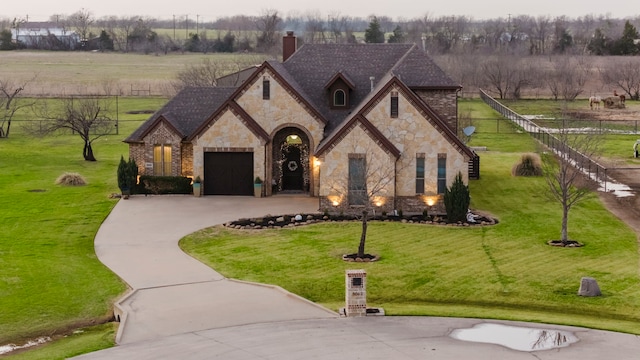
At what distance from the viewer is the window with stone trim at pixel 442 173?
42.5m

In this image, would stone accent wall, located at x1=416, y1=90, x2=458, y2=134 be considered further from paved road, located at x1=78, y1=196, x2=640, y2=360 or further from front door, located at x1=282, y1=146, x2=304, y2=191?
paved road, located at x1=78, y1=196, x2=640, y2=360

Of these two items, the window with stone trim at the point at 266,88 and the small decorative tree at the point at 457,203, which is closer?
the small decorative tree at the point at 457,203

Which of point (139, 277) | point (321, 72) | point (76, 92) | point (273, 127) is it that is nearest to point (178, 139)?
point (273, 127)

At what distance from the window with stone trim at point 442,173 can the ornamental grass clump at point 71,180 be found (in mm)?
19396

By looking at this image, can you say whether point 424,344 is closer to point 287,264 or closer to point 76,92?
point 287,264

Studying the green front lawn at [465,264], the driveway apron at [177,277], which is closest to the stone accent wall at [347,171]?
the driveway apron at [177,277]

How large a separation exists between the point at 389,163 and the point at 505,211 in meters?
5.82

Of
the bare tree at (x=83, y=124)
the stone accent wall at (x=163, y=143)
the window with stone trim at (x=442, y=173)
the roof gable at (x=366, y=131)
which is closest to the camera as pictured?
the roof gable at (x=366, y=131)

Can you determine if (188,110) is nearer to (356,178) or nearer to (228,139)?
(228,139)

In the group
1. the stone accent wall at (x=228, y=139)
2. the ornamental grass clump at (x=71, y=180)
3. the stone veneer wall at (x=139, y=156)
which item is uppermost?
the stone accent wall at (x=228, y=139)

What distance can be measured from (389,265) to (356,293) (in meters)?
6.45

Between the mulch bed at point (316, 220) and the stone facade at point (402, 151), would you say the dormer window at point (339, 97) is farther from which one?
the mulch bed at point (316, 220)

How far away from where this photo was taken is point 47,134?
2724 inches

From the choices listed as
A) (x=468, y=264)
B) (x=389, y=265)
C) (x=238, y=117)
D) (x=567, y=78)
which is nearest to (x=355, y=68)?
(x=238, y=117)
